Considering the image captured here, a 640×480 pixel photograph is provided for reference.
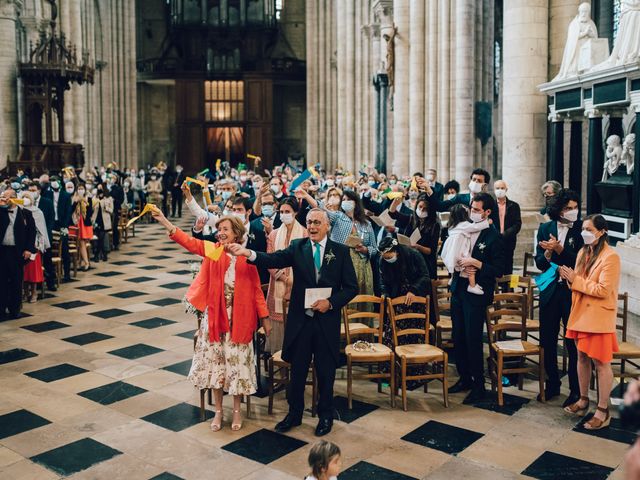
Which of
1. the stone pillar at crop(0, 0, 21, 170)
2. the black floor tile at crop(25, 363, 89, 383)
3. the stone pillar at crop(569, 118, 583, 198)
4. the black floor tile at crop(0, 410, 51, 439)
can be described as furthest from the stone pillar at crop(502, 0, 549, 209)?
the stone pillar at crop(0, 0, 21, 170)

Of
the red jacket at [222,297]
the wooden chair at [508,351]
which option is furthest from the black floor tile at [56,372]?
the wooden chair at [508,351]

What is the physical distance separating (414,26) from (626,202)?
9888 mm

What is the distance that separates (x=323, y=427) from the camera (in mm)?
5770

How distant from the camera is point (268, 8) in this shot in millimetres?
37688

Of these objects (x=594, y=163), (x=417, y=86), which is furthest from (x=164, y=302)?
(x=417, y=86)

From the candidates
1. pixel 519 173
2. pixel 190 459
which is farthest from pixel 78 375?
pixel 519 173

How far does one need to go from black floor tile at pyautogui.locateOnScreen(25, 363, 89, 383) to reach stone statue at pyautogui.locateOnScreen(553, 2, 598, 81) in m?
7.76

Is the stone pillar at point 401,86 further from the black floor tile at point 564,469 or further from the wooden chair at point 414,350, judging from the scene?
the black floor tile at point 564,469

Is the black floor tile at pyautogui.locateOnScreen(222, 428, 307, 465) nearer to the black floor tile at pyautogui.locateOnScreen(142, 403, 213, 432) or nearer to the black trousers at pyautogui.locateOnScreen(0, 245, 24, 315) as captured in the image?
the black floor tile at pyautogui.locateOnScreen(142, 403, 213, 432)

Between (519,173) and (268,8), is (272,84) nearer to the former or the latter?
(268,8)

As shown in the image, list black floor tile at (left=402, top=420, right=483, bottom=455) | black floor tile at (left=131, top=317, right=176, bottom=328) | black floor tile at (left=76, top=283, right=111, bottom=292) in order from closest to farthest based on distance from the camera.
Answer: black floor tile at (left=402, top=420, right=483, bottom=455), black floor tile at (left=131, top=317, right=176, bottom=328), black floor tile at (left=76, top=283, right=111, bottom=292)

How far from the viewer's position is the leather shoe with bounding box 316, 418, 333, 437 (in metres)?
5.76

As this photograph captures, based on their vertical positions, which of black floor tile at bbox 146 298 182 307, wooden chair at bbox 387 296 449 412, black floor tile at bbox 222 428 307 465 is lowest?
black floor tile at bbox 222 428 307 465

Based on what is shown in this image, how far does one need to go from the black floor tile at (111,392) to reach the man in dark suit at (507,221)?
14.2ft
